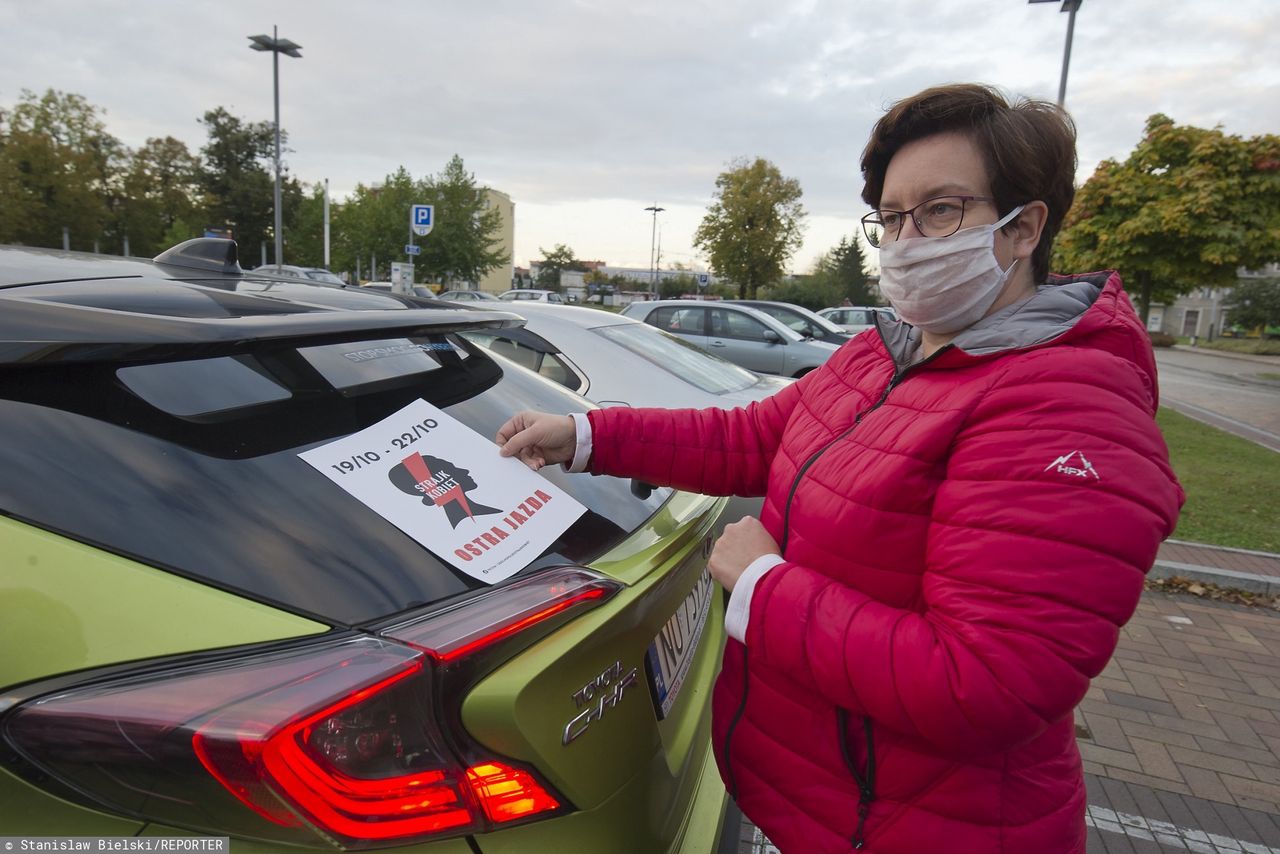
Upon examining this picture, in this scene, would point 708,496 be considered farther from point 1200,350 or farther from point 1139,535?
point 1200,350

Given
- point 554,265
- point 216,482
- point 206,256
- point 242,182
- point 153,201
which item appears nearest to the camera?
point 216,482

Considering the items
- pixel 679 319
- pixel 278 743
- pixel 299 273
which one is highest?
pixel 299 273

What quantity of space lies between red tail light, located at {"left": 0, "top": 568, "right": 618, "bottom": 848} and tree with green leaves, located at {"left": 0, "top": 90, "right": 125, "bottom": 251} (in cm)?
3652

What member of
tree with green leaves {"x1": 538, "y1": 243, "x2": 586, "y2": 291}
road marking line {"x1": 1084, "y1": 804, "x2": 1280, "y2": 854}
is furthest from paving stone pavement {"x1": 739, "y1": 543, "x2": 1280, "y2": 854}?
tree with green leaves {"x1": 538, "y1": 243, "x2": 586, "y2": 291}

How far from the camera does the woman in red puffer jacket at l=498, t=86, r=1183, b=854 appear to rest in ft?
3.21

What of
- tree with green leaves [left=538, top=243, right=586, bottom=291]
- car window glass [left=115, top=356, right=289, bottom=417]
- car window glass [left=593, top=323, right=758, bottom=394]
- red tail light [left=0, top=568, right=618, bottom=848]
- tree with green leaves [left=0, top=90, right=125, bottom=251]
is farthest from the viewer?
tree with green leaves [left=538, top=243, right=586, bottom=291]

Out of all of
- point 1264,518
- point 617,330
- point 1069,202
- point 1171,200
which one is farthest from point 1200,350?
point 1069,202

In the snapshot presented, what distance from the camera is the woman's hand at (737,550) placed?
1.26 m

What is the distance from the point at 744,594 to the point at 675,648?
0.48 m

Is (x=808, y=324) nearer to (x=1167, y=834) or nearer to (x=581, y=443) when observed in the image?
(x=1167, y=834)

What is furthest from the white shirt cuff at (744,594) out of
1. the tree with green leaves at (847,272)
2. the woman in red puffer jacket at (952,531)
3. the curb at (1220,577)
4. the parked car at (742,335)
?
the tree with green leaves at (847,272)

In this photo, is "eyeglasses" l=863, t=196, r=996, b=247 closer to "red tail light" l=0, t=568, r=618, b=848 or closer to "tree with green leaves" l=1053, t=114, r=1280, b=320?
"red tail light" l=0, t=568, r=618, b=848

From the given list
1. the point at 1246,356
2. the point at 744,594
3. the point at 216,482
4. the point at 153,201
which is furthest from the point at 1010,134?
the point at 153,201

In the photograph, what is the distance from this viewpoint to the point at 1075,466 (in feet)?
3.23
